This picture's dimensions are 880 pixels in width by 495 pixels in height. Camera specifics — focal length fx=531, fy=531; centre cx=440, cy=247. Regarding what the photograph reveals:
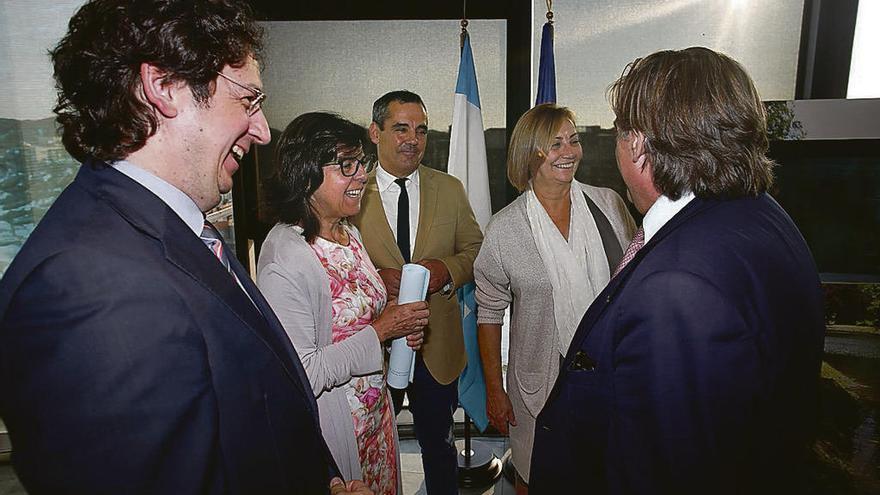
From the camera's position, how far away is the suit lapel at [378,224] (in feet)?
7.63

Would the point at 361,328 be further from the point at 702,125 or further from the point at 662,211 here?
the point at 702,125

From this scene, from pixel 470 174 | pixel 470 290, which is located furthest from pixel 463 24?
pixel 470 290

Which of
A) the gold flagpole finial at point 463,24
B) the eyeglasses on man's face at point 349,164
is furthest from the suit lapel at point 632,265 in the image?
the gold flagpole finial at point 463,24

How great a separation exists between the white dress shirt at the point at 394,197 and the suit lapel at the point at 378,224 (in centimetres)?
5

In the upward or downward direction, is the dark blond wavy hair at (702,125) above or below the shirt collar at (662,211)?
above

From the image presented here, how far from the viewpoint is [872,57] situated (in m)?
2.79

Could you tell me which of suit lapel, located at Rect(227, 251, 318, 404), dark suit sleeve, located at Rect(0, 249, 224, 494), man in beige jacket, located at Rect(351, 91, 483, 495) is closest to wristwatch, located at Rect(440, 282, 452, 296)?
man in beige jacket, located at Rect(351, 91, 483, 495)

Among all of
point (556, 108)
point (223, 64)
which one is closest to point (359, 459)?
point (223, 64)

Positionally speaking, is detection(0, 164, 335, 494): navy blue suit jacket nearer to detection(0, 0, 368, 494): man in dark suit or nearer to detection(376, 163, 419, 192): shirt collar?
detection(0, 0, 368, 494): man in dark suit

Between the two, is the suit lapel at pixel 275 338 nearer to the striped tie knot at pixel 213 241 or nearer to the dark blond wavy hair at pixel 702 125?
the striped tie knot at pixel 213 241

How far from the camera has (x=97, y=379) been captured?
0.66 m

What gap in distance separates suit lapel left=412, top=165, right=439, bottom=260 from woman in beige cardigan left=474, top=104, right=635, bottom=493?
347mm

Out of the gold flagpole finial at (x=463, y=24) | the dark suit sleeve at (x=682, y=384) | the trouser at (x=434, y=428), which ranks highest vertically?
the gold flagpole finial at (x=463, y=24)

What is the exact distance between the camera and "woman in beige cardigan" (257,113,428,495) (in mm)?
1463
